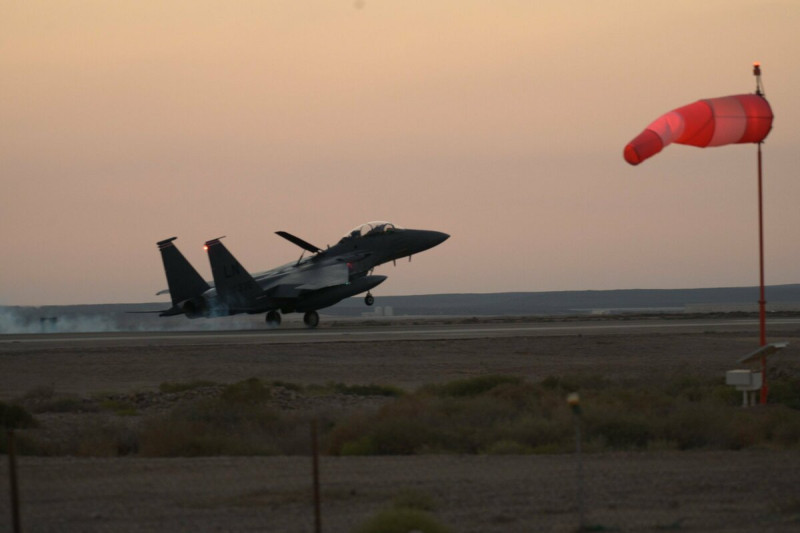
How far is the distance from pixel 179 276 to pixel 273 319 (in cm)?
607

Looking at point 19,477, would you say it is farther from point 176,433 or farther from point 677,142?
point 677,142

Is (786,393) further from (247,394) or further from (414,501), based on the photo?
(414,501)

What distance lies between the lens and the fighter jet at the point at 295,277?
53.3 m

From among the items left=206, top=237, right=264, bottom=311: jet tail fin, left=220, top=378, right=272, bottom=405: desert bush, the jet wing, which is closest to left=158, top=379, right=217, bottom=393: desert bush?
left=220, top=378, right=272, bottom=405: desert bush

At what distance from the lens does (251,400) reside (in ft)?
86.0

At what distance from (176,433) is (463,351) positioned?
2434cm

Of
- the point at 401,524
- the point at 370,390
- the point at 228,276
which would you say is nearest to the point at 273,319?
the point at 228,276

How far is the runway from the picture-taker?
47938 millimetres

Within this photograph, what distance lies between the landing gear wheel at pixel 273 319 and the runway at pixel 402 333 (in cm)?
228

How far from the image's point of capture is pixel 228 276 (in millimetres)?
53062

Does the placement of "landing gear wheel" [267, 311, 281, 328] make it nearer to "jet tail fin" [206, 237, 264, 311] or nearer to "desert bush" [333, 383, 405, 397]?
"jet tail fin" [206, 237, 264, 311]

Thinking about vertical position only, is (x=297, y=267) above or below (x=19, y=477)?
above

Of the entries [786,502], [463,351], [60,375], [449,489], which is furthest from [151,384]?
[786,502]

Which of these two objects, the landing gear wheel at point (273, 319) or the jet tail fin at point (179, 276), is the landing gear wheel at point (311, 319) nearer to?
the landing gear wheel at point (273, 319)
